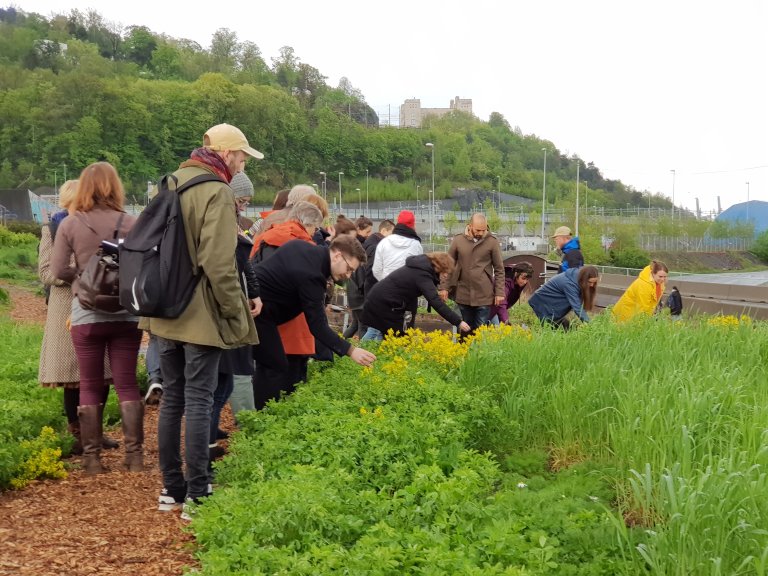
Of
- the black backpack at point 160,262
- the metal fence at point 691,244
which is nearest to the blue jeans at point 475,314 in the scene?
the black backpack at point 160,262

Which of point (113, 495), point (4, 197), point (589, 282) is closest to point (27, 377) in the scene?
point (113, 495)

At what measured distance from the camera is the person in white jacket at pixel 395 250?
11.1 m

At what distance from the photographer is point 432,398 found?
230 inches

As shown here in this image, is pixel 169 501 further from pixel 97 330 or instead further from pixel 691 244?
pixel 691 244

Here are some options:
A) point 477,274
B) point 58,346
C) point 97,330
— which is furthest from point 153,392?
point 477,274

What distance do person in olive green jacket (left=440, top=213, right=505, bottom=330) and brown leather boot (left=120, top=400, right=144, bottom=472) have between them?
5342 mm

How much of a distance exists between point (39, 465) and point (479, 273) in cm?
633

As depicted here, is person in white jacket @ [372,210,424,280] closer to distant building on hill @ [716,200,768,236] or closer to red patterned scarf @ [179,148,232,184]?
red patterned scarf @ [179,148,232,184]

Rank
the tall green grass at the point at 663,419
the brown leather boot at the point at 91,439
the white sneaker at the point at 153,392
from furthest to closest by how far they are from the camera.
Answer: the white sneaker at the point at 153,392, the brown leather boot at the point at 91,439, the tall green grass at the point at 663,419

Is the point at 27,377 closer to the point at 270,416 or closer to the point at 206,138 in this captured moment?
the point at 270,416

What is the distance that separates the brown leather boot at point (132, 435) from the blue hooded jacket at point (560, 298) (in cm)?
542

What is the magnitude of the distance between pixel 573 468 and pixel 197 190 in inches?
100

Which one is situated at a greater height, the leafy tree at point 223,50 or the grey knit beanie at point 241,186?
the leafy tree at point 223,50

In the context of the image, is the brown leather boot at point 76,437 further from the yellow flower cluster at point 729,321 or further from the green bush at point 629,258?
the green bush at point 629,258
